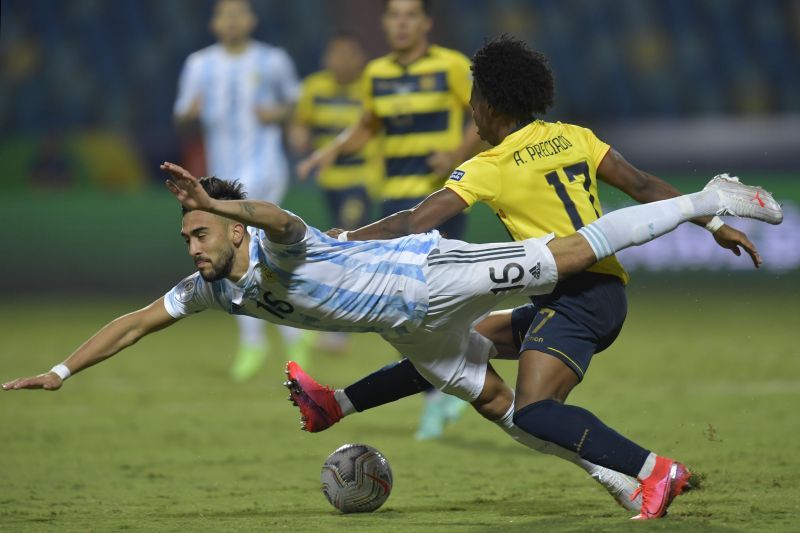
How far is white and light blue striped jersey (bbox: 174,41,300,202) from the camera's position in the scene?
10.5 metres

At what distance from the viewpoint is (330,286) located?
205 inches

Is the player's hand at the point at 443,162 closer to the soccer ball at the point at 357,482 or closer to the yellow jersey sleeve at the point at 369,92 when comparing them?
the yellow jersey sleeve at the point at 369,92

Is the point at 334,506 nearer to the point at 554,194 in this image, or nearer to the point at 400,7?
the point at 554,194

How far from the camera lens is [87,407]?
9.12 metres

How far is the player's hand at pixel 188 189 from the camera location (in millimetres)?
4559

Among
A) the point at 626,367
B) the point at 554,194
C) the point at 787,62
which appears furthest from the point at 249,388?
the point at 787,62

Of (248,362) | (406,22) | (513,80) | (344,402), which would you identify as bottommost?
(248,362)

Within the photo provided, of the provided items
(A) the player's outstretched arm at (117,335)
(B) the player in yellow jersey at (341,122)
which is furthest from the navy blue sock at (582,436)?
(B) the player in yellow jersey at (341,122)

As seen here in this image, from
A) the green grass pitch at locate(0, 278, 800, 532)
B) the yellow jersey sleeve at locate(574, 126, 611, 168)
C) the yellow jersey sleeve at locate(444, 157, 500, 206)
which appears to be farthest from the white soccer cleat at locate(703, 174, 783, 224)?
the green grass pitch at locate(0, 278, 800, 532)

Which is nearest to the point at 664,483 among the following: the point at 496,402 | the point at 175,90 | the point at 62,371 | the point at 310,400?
the point at 496,402

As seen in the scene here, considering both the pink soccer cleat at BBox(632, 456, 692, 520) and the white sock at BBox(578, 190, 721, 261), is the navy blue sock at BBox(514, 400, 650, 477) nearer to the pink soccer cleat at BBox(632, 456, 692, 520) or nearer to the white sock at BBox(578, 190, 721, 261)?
the pink soccer cleat at BBox(632, 456, 692, 520)

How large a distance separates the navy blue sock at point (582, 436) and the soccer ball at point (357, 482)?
82 cm

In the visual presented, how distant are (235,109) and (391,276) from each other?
5.68 metres

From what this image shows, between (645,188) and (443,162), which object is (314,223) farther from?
(645,188)
